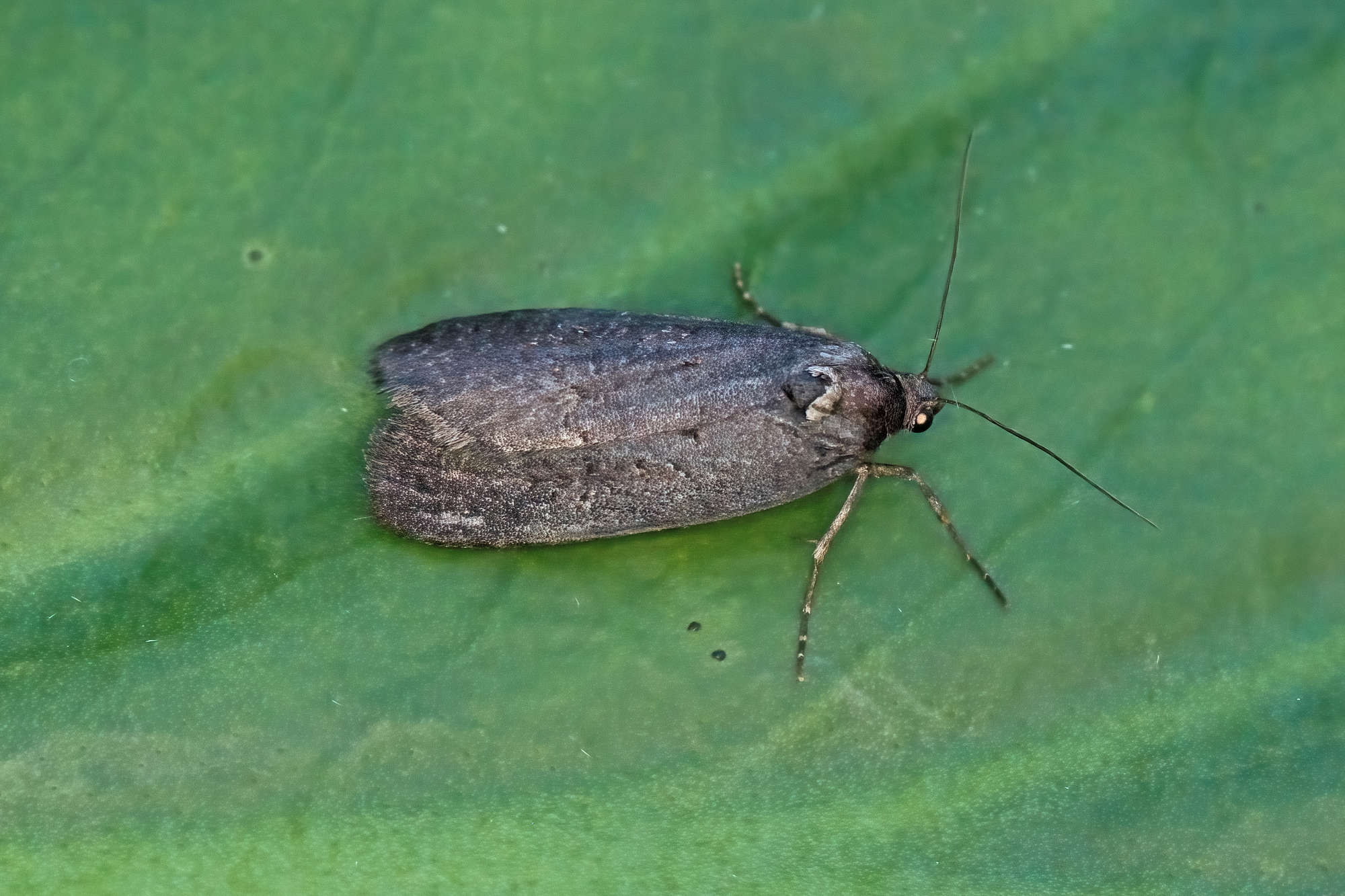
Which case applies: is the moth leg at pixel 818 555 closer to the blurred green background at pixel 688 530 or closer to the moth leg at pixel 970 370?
the blurred green background at pixel 688 530

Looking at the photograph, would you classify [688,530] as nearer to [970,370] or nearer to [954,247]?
[970,370]

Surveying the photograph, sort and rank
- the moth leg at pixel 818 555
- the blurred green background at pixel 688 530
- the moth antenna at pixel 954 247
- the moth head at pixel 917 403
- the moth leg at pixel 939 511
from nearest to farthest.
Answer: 1. the blurred green background at pixel 688 530
2. the moth leg at pixel 818 555
3. the moth leg at pixel 939 511
4. the moth head at pixel 917 403
5. the moth antenna at pixel 954 247

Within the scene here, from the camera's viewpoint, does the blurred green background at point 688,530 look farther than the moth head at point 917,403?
No

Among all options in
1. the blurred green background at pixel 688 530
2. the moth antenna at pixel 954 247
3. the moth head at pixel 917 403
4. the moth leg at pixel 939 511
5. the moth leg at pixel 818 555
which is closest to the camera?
the blurred green background at pixel 688 530

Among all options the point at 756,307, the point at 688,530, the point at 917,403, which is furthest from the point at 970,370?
the point at 688,530

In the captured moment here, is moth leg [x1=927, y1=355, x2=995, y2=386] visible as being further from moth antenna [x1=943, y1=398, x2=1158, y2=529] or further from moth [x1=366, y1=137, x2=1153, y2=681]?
moth antenna [x1=943, y1=398, x2=1158, y2=529]

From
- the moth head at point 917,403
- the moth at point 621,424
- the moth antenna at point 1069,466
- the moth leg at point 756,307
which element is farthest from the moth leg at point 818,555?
the moth leg at point 756,307
